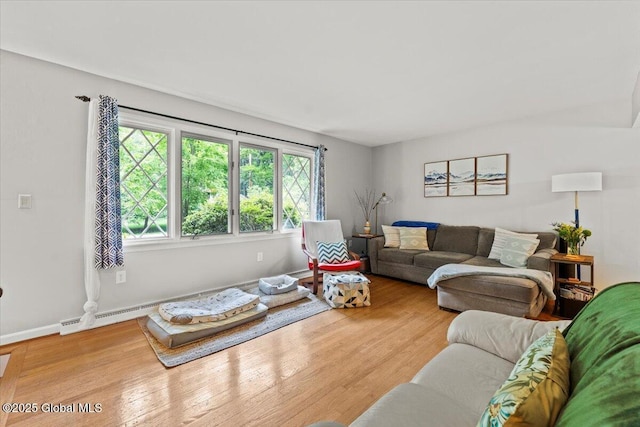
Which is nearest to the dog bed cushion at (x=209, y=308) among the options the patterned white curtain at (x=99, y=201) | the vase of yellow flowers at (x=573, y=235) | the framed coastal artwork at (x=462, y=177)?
the patterned white curtain at (x=99, y=201)

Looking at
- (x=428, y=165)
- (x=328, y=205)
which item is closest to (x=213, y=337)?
(x=328, y=205)

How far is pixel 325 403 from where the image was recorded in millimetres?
1650

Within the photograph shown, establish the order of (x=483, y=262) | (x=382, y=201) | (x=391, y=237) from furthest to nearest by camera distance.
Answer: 1. (x=382, y=201)
2. (x=391, y=237)
3. (x=483, y=262)

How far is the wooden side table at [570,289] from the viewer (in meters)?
2.83

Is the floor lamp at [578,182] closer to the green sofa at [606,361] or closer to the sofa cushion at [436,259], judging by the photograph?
the sofa cushion at [436,259]

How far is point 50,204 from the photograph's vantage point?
2.47 metres

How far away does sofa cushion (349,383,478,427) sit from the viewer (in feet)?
3.04

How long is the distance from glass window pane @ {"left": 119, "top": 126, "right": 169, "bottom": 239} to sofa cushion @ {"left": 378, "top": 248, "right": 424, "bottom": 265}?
3.05m

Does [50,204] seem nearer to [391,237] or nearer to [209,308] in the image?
[209,308]

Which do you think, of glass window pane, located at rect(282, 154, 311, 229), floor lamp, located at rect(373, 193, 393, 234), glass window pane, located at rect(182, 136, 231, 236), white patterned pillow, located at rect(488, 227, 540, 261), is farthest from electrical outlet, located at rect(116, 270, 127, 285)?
white patterned pillow, located at rect(488, 227, 540, 261)

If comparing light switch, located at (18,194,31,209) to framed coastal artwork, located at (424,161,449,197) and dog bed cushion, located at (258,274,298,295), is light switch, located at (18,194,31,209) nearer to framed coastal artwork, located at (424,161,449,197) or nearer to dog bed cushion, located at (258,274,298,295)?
dog bed cushion, located at (258,274,298,295)

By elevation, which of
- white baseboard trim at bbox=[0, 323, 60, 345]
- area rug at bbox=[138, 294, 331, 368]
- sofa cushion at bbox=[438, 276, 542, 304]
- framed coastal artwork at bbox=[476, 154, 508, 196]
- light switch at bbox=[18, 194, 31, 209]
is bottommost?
area rug at bbox=[138, 294, 331, 368]

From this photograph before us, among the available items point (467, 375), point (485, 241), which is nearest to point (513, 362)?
point (467, 375)

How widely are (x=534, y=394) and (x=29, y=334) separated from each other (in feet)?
11.5
